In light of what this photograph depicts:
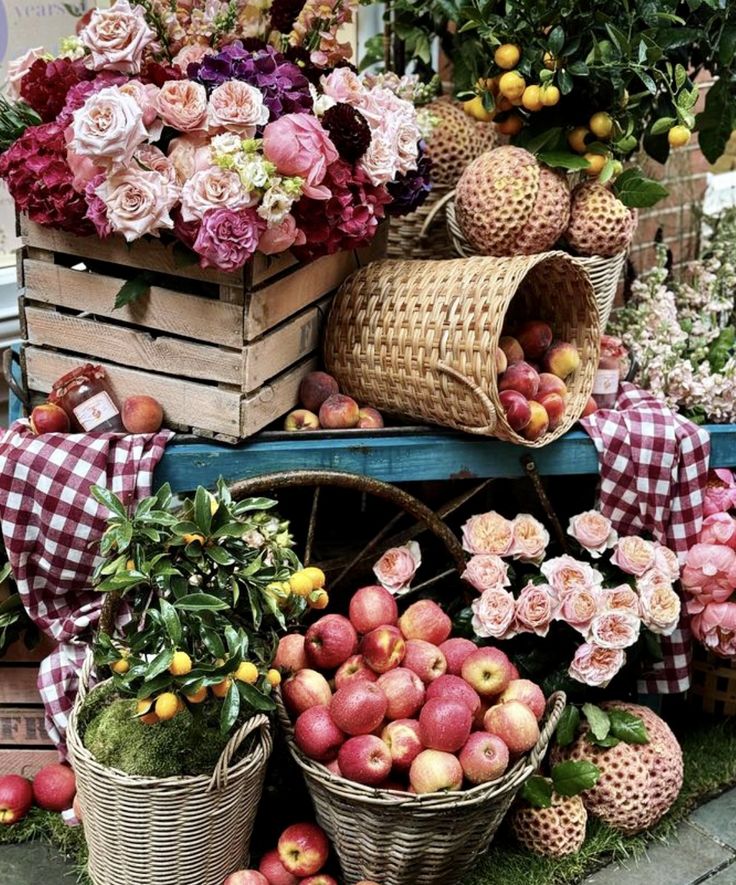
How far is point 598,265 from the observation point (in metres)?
2.89

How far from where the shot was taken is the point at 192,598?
7.02 feet

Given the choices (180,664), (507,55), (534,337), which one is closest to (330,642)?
(180,664)

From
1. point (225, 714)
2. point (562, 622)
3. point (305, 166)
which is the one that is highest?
point (305, 166)

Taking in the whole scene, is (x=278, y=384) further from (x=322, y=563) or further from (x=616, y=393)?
(x=616, y=393)

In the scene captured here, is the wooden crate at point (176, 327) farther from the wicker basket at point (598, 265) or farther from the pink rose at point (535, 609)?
the pink rose at point (535, 609)

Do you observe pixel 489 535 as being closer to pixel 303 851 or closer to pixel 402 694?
pixel 402 694

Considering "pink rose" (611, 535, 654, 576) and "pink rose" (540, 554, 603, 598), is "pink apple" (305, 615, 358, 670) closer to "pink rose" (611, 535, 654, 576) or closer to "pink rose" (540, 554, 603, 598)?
"pink rose" (540, 554, 603, 598)

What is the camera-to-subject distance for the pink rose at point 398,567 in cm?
269

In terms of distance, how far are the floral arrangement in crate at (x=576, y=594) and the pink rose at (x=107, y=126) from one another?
118cm

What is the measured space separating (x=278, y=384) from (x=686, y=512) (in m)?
1.06

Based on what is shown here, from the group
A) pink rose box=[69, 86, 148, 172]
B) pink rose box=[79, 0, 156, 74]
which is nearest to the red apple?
pink rose box=[69, 86, 148, 172]

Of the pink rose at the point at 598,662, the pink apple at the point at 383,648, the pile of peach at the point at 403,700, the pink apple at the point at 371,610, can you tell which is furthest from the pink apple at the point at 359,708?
the pink rose at the point at 598,662

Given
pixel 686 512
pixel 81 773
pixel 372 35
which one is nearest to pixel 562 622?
pixel 686 512

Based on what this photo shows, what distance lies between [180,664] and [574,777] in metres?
1.00
